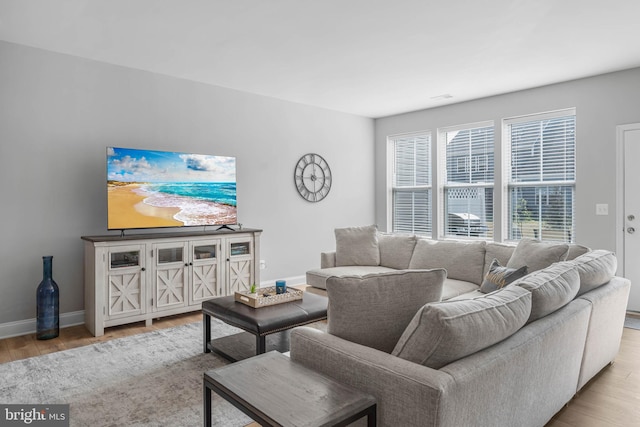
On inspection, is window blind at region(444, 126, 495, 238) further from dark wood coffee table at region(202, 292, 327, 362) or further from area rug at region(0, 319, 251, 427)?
area rug at region(0, 319, 251, 427)

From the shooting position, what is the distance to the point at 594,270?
2.45 m

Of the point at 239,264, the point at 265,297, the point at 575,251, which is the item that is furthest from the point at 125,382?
the point at 575,251

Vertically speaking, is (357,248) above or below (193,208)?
below

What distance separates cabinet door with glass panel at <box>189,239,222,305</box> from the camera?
407 cm

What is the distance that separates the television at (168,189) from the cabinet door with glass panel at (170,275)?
0.98 feet

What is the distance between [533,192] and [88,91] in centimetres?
511

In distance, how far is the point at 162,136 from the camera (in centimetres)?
436

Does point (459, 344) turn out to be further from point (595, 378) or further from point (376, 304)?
point (595, 378)

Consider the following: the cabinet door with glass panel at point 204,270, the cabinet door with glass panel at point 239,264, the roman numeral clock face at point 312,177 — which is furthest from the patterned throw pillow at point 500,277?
the roman numeral clock face at point 312,177

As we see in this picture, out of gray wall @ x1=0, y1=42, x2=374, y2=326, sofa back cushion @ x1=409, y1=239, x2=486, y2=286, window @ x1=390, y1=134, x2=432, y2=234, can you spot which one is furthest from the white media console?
window @ x1=390, y1=134, x2=432, y2=234

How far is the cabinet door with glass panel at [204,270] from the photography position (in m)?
4.07

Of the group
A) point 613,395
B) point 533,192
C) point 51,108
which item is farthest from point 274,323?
point 533,192

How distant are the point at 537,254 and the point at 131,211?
3637 mm

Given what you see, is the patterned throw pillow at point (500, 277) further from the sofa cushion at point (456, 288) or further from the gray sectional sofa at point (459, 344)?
the gray sectional sofa at point (459, 344)
